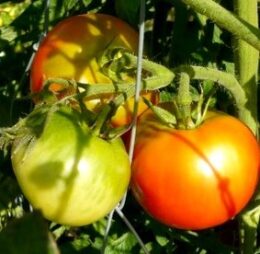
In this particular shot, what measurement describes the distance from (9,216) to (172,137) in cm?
45

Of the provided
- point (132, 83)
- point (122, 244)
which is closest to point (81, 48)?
point (132, 83)

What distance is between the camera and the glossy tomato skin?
3.59ft

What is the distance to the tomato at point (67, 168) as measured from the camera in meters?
0.99

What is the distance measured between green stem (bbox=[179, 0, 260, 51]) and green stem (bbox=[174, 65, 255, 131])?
70mm

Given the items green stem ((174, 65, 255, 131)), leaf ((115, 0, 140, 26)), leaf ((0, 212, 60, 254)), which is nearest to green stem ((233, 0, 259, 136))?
green stem ((174, 65, 255, 131))

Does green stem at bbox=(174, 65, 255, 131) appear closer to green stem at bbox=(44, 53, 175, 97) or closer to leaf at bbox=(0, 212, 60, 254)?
green stem at bbox=(44, 53, 175, 97)

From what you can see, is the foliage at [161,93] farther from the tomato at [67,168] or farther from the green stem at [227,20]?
the tomato at [67,168]

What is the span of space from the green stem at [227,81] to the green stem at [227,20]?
0.23 feet

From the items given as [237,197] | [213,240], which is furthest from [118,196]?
[213,240]

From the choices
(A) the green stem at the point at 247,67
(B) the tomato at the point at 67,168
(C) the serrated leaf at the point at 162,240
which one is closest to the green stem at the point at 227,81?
(A) the green stem at the point at 247,67

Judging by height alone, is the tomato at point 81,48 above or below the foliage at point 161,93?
above

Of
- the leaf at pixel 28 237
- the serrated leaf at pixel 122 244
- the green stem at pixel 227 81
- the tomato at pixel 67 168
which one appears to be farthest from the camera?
the serrated leaf at pixel 122 244

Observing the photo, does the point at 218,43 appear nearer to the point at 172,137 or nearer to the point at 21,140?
the point at 172,137

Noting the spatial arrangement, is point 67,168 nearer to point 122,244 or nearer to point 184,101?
point 184,101
